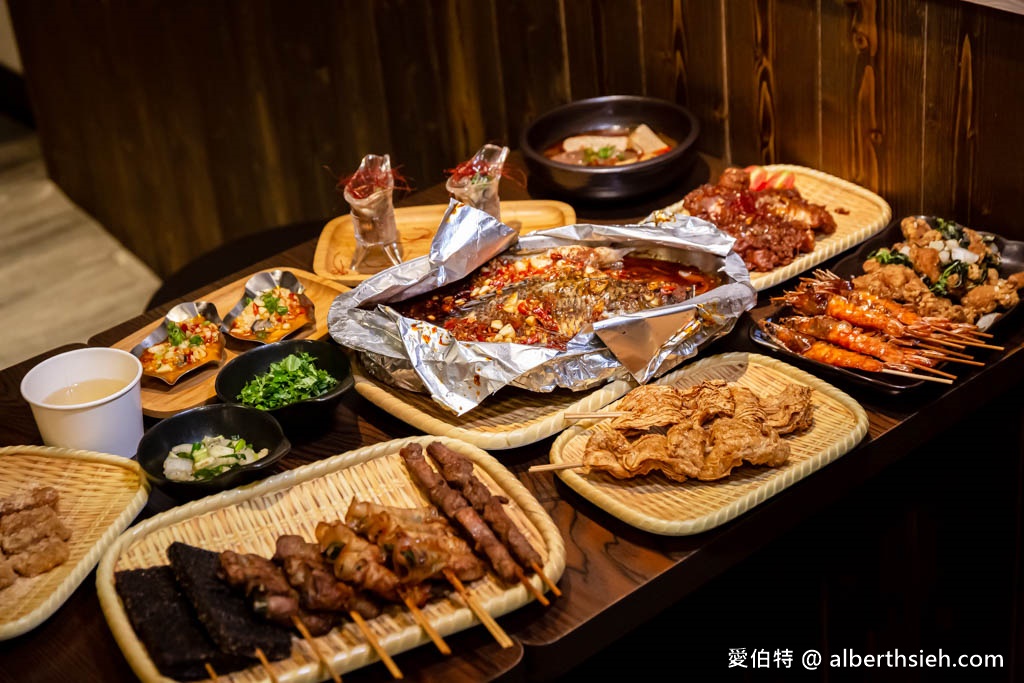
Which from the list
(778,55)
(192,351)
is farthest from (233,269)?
(778,55)

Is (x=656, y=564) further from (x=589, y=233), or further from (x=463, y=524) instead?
(x=589, y=233)

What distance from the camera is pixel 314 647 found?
2.24m

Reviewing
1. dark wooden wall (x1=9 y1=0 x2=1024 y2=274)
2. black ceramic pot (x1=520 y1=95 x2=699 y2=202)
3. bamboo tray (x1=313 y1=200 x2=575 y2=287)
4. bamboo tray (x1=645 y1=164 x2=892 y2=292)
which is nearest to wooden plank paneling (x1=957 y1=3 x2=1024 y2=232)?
dark wooden wall (x1=9 y1=0 x2=1024 y2=274)

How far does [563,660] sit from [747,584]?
1034 mm

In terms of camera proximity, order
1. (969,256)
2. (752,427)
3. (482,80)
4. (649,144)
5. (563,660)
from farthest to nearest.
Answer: (482,80)
(649,144)
(969,256)
(752,427)
(563,660)

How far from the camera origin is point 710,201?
3.72 m

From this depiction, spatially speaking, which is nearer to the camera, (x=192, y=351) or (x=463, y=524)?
(x=463, y=524)

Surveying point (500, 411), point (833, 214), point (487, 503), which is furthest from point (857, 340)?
point (487, 503)

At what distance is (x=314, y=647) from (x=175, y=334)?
55.4 inches

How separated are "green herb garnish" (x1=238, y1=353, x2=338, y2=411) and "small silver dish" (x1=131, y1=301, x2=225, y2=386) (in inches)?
10.1

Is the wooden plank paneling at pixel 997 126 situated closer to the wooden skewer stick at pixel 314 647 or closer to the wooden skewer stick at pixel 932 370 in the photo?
the wooden skewer stick at pixel 932 370

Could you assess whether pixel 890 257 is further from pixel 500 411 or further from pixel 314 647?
pixel 314 647

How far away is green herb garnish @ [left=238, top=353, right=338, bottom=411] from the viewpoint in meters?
3.00

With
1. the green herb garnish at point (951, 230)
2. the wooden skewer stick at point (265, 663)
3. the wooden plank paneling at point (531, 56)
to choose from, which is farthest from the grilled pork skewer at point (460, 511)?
the wooden plank paneling at point (531, 56)
